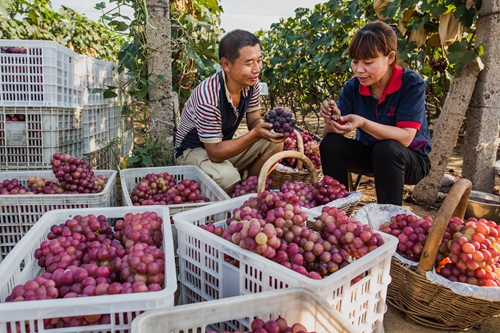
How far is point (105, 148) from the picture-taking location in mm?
3812

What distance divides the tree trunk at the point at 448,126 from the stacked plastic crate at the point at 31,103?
309cm

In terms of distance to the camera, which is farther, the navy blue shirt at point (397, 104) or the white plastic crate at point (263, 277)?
the navy blue shirt at point (397, 104)

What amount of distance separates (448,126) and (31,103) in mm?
3316

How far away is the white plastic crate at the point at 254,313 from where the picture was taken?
103 centimetres

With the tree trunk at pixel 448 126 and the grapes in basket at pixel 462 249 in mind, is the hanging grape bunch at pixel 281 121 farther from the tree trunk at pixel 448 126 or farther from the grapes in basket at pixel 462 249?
the tree trunk at pixel 448 126

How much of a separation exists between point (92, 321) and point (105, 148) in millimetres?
2912

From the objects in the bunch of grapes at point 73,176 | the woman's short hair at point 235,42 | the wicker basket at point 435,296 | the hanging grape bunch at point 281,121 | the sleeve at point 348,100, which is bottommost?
the wicker basket at point 435,296

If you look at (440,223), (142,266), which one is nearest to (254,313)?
(142,266)

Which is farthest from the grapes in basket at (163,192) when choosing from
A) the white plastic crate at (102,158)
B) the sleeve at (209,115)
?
the white plastic crate at (102,158)

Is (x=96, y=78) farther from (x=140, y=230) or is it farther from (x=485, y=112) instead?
(x=485, y=112)

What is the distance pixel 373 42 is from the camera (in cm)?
243

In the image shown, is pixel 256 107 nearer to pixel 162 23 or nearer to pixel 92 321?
pixel 162 23

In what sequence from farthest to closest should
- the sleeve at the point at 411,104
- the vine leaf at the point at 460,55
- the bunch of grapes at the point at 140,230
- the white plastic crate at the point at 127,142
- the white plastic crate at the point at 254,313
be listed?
1. the white plastic crate at the point at 127,142
2. the vine leaf at the point at 460,55
3. the sleeve at the point at 411,104
4. the bunch of grapes at the point at 140,230
5. the white plastic crate at the point at 254,313

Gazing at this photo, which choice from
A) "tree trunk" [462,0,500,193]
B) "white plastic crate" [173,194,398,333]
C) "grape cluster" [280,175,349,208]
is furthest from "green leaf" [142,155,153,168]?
"tree trunk" [462,0,500,193]
